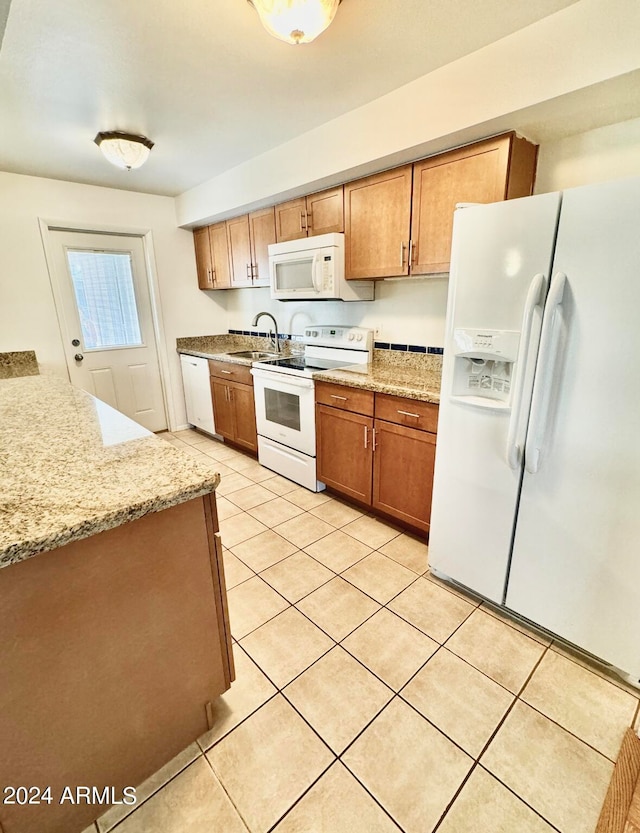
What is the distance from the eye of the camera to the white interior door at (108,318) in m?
3.34

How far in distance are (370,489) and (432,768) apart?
139cm

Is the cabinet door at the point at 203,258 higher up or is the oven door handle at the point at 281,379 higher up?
the cabinet door at the point at 203,258

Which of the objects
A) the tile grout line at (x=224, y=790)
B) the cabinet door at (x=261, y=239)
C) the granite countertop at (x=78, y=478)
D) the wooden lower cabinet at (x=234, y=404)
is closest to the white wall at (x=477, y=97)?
the cabinet door at (x=261, y=239)

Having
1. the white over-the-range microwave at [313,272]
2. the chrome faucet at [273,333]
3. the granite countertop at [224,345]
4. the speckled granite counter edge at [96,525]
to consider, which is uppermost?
the white over-the-range microwave at [313,272]

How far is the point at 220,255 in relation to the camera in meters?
3.69

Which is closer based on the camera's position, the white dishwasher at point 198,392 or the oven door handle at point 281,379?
the oven door handle at point 281,379

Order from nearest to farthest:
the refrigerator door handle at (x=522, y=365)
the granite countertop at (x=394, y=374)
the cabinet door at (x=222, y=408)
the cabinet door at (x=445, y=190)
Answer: the refrigerator door handle at (x=522, y=365) < the cabinet door at (x=445, y=190) < the granite countertop at (x=394, y=374) < the cabinet door at (x=222, y=408)

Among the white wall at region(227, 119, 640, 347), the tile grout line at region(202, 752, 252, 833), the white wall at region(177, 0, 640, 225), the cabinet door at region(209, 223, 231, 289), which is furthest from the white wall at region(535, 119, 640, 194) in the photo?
the tile grout line at region(202, 752, 252, 833)

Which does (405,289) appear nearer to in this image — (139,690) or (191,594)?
(191,594)

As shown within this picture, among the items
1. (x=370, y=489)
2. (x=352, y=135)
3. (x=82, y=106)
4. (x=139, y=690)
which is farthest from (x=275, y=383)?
(x=139, y=690)

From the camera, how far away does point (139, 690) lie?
105 centimetres

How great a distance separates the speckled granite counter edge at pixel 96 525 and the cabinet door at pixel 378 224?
70.8 inches

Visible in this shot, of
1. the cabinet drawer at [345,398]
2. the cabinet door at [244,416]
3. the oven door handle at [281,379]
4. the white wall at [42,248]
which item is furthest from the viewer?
the cabinet door at [244,416]

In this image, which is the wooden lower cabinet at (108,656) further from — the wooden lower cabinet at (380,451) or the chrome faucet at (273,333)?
the chrome faucet at (273,333)
